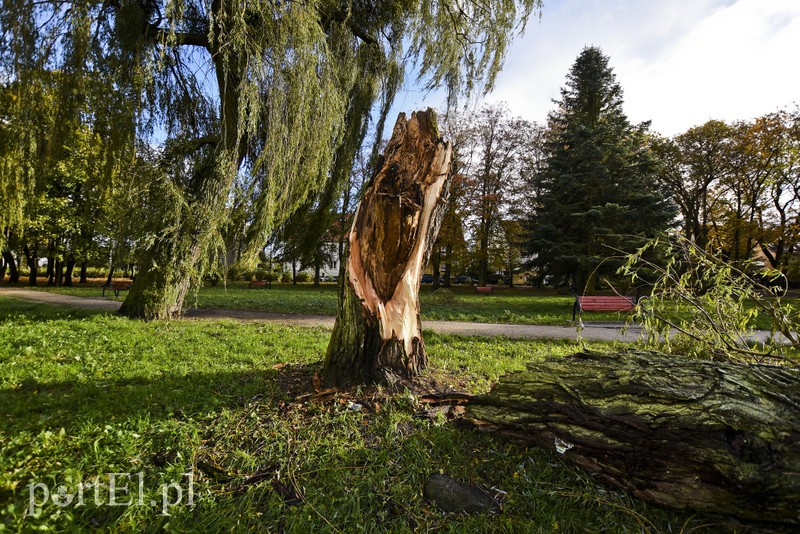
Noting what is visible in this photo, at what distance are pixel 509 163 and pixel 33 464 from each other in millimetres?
24719

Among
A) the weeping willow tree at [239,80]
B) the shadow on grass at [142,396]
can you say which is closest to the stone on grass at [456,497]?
the shadow on grass at [142,396]

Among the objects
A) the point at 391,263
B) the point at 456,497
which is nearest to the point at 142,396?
the point at 391,263

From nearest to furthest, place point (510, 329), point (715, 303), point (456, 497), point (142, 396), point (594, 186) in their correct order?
point (456, 497) < point (715, 303) < point (142, 396) < point (510, 329) < point (594, 186)

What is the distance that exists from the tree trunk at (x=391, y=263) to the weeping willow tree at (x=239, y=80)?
2.68 m

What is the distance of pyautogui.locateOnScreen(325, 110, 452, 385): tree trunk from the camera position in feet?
10.7

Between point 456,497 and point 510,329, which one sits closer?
point 456,497

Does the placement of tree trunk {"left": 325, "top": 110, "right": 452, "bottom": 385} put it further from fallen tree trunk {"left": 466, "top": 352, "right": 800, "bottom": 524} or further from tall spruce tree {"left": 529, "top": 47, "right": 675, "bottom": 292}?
tall spruce tree {"left": 529, "top": 47, "right": 675, "bottom": 292}

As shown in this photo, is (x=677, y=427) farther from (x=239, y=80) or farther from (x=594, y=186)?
(x=594, y=186)

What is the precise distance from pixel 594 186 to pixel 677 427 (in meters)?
17.0

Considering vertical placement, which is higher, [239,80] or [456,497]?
[239,80]

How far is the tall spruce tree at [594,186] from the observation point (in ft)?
51.2

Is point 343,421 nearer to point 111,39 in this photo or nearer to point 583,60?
point 111,39

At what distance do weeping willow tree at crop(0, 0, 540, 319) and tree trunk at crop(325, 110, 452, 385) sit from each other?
8.78 feet

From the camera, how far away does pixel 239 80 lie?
5.82 m
